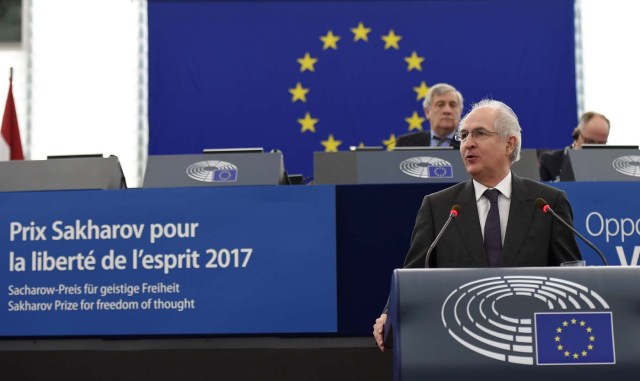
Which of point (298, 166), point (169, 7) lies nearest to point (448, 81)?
point (298, 166)

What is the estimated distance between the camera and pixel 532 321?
2250mm

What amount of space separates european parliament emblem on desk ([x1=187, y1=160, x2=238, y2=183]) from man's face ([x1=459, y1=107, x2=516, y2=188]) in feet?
5.73

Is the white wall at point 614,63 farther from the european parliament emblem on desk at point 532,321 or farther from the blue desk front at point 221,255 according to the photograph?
the european parliament emblem on desk at point 532,321

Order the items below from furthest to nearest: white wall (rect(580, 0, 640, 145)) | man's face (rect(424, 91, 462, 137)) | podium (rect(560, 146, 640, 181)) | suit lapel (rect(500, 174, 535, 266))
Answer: white wall (rect(580, 0, 640, 145)) → man's face (rect(424, 91, 462, 137)) → podium (rect(560, 146, 640, 181)) → suit lapel (rect(500, 174, 535, 266))

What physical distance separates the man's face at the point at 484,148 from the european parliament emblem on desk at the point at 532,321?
0.82 meters

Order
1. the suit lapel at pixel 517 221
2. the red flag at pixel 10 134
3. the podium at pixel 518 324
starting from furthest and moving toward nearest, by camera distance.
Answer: the red flag at pixel 10 134, the suit lapel at pixel 517 221, the podium at pixel 518 324

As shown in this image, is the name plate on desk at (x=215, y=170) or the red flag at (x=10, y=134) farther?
the red flag at (x=10, y=134)

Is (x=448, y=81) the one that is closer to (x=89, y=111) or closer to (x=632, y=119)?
(x=632, y=119)

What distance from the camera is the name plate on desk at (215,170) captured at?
15.0ft

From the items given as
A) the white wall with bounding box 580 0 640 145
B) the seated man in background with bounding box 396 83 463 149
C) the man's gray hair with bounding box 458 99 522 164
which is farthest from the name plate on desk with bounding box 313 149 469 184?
the white wall with bounding box 580 0 640 145

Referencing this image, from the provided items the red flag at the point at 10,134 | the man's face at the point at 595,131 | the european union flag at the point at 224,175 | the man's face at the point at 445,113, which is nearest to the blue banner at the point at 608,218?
the european union flag at the point at 224,175

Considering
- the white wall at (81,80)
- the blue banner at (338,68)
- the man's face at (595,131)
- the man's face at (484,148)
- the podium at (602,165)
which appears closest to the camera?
the man's face at (484,148)

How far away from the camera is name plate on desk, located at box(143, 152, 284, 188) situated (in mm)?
4578

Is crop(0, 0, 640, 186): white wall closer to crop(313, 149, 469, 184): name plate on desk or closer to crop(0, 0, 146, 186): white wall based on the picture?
crop(0, 0, 146, 186): white wall
